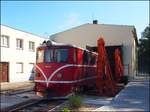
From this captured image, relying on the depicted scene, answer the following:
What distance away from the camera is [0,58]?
114 feet

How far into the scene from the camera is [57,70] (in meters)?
17.9

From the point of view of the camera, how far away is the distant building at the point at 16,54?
35675mm

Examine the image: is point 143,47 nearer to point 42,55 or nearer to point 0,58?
point 0,58

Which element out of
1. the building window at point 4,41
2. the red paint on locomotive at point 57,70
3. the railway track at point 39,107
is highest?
the building window at point 4,41

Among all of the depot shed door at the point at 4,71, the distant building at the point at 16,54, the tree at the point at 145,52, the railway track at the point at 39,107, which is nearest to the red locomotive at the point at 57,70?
the railway track at the point at 39,107

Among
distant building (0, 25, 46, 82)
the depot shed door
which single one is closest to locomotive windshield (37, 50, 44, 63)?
distant building (0, 25, 46, 82)

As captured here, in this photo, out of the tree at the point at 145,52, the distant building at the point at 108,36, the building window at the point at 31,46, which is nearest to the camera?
the distant building at the point at 108,36

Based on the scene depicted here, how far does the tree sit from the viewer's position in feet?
268

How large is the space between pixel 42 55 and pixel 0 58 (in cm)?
1685

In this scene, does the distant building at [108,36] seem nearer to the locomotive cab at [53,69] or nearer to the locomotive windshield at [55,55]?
the locomotive cab at [53,69]

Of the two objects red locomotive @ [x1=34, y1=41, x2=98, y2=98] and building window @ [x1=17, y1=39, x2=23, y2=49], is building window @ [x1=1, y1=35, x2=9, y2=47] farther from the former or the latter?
red locomotive @ [x1=34, y1=41, x2=98, y2=98]

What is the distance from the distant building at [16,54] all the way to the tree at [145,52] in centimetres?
4391

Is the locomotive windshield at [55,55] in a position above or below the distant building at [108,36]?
below

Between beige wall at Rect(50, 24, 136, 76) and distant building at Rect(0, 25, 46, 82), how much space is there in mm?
4065
